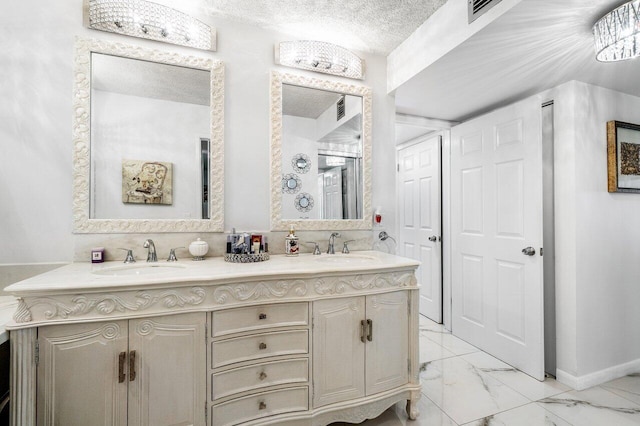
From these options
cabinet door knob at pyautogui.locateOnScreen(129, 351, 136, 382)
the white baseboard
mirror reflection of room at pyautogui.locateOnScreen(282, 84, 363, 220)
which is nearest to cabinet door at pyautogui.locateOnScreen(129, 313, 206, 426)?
cabinet door knob at pyautogui.locateOnScreen(129, 351, 136, 382)

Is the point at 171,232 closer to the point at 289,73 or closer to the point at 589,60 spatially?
the point at 289,73

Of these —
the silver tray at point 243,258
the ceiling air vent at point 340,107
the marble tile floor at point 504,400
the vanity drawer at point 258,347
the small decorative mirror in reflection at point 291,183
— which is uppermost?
the ceiling air vent at point 340,107

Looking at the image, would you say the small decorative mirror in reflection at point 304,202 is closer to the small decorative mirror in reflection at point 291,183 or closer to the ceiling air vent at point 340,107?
the small decorative mirror in reflection at point 291,183

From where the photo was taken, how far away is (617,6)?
4.27 ft

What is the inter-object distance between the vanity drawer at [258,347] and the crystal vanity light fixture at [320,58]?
1728 mm

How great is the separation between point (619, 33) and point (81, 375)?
2.70 metres

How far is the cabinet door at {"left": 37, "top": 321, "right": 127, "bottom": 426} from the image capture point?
1100 mm

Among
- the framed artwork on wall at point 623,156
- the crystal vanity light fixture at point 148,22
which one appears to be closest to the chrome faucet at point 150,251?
the crystal vanity light fixture at point 148,22

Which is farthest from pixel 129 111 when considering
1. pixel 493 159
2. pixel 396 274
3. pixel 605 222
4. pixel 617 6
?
pixel 605 222

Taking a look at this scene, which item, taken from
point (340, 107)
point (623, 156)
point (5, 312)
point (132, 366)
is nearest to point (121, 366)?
point (132, 366)

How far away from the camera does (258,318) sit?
1.38m

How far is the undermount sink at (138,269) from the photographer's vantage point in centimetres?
143

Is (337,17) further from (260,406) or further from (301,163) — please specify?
(260,406)

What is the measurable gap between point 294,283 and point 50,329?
965 mm
